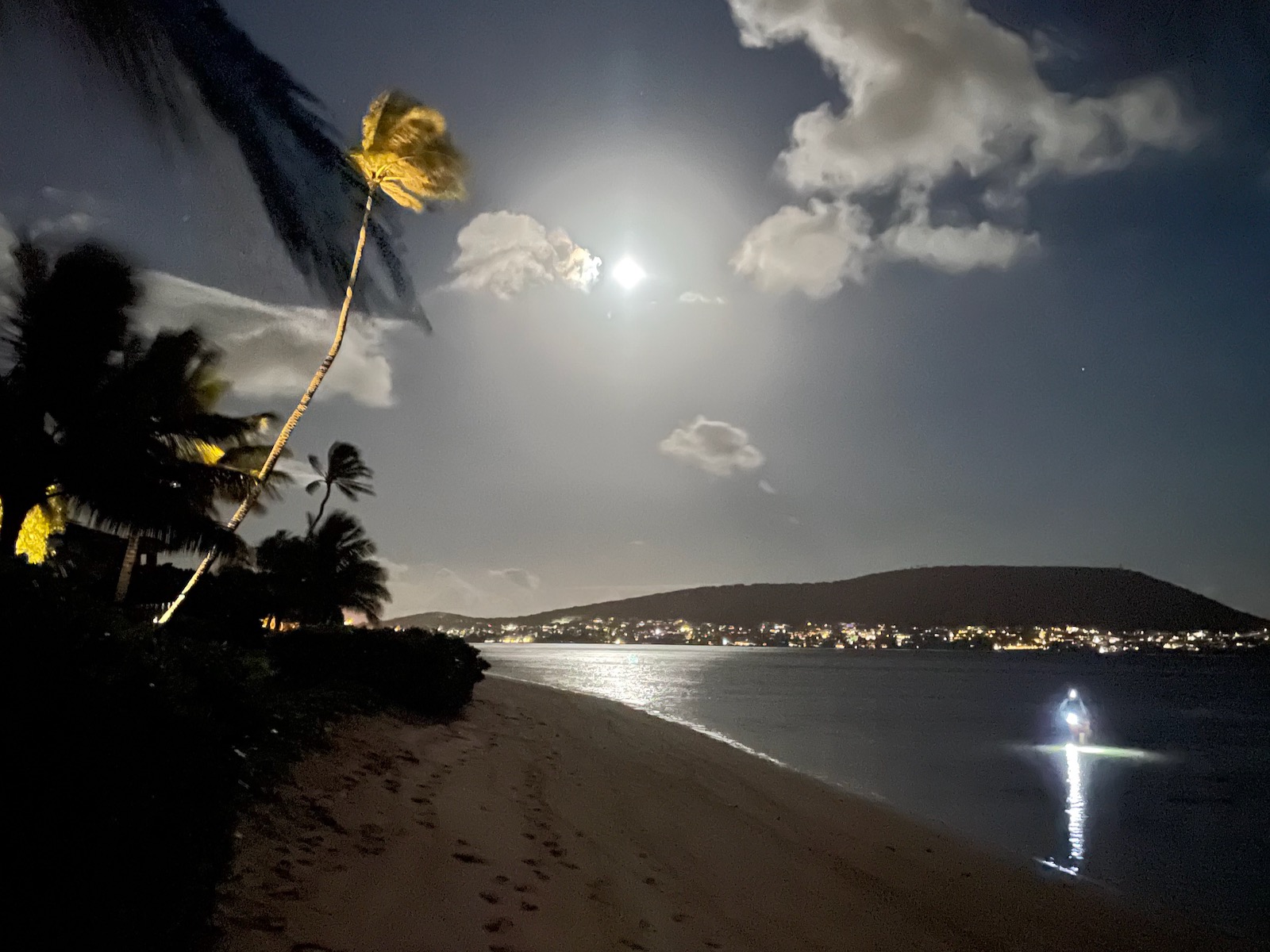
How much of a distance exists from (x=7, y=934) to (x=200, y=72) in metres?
4.09

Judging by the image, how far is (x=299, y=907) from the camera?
3.83m

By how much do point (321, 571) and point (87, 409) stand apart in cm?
2591

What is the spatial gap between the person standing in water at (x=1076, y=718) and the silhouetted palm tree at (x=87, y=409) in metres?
30.4

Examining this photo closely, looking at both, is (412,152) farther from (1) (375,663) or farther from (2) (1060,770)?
(2) (1060,770)

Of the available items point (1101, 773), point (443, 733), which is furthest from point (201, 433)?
point (1101, 773)

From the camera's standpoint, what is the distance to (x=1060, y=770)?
19.2 meters

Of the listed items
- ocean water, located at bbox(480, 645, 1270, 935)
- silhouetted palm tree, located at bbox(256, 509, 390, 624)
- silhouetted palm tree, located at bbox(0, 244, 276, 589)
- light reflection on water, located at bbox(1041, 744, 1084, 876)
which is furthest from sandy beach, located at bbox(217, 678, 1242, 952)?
silhouetted palm tree, located at bbox(256, 509, 390, 624)

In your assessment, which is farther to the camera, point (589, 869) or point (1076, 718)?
point (1076, 718)

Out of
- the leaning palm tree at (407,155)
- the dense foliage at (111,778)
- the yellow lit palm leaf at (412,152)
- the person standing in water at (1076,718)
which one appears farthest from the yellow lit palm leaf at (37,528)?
the person standing in water at (1076,718)

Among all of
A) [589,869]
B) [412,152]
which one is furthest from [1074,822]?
[412,152]

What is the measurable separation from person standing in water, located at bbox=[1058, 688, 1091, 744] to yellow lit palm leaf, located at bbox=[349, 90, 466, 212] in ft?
95.3

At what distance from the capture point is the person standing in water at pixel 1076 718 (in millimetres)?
28638

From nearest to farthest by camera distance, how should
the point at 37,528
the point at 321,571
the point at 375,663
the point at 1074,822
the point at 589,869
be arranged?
1. the point at 589,869
2. the point at 375,663
3. the point at 37,528
4. the point at 1074,822
5. the point at 321,571

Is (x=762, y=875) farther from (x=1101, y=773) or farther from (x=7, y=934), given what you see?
(x=1101, y=773)
